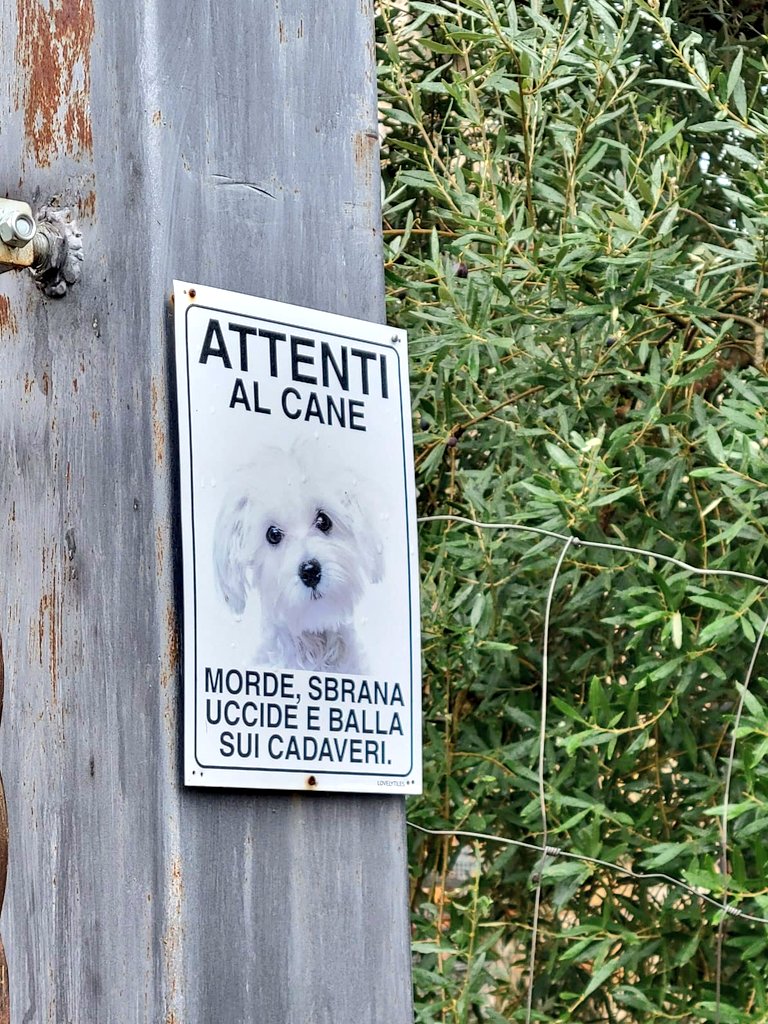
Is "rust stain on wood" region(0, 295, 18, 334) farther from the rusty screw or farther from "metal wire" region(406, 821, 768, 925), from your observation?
"metal wire" region(406, 821, 768, 925)

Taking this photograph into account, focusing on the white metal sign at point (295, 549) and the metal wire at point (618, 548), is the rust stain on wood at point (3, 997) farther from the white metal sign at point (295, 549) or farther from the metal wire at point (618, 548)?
the metal wire at point (618, 548)

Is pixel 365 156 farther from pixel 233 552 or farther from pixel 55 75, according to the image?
pixel 233 552

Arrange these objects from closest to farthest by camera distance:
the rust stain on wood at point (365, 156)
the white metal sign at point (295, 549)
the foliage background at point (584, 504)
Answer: the white metal sign at point (295, 549) < the rust stain on wood at point (365, 156) < the foliage background at point (584, 504)

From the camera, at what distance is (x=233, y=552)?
4.32ft

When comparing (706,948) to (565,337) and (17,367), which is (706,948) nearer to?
(565,337)

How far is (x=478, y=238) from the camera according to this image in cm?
245

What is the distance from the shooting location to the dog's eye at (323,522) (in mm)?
1396

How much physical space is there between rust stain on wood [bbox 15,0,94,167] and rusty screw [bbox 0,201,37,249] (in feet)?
0.23

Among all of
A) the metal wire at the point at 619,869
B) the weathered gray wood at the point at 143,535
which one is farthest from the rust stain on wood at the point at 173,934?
the metal wire at the point at 619,869

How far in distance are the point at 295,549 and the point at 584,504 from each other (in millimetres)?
959

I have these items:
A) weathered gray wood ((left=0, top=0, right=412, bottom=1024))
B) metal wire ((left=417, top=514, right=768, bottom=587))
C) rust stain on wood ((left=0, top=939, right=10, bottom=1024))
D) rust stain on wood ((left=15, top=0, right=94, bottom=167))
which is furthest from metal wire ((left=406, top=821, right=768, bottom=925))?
rust stain on wood ((left=15, top=0, right=94, bottom=167))

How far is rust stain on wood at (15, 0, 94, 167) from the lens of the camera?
138 cm

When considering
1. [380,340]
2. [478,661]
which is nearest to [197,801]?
[380,340]

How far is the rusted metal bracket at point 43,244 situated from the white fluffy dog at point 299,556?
0.75ft
